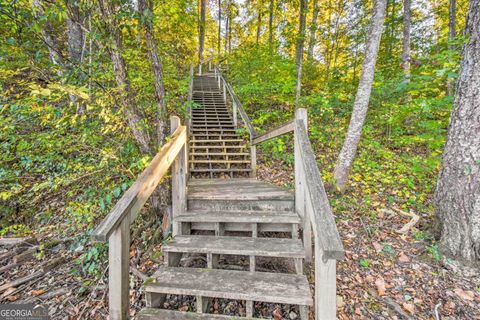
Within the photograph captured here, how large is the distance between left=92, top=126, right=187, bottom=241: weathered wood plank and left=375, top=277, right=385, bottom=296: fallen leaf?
8.15 ft

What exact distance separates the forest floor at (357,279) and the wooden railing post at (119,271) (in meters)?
0.43

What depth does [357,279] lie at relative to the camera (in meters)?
2.23

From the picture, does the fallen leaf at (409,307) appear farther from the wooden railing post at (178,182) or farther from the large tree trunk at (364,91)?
the wooden railing post at (178,182)

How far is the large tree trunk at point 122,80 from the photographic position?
2.37 metres

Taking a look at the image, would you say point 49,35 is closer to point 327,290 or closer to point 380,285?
point 327,290

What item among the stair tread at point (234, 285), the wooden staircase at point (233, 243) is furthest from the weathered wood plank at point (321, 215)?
the stair tread at point (234, 285)

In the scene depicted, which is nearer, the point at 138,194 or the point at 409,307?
the point at 138,194

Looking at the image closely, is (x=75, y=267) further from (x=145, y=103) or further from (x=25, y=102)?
(x=145, y=103)

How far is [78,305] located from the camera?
2.11 m

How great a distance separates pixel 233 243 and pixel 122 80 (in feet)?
7.73

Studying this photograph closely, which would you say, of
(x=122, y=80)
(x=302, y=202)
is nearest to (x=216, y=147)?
(x=122, y=80)

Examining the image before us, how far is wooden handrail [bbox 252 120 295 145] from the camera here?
2692mm

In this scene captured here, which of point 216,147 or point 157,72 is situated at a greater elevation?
point 157,72

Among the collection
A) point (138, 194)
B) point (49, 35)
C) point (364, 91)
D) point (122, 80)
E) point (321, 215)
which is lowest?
point (321, 215)
